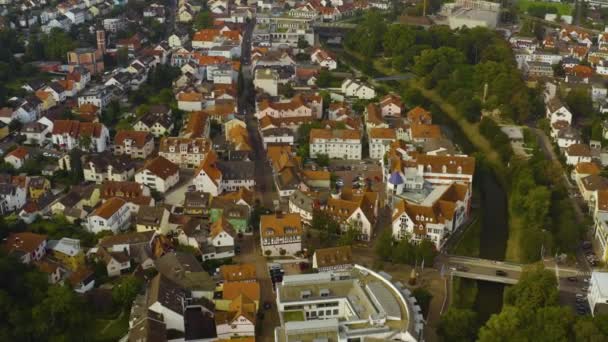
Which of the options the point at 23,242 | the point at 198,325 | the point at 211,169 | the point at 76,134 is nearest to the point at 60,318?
the point at 198,325

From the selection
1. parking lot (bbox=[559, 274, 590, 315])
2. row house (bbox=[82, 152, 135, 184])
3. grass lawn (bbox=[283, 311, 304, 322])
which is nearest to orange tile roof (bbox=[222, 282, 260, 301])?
grass lawn (bbox=[283, 311, 304, 322])

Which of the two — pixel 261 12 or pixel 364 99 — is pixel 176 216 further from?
pixel 261 12

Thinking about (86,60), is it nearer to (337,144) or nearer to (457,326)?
(337,144)

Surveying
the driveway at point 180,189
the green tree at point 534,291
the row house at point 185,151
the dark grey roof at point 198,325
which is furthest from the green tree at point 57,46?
the green tree at point 534,291

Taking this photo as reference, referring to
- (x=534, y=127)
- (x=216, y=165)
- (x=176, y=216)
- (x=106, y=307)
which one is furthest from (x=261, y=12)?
(x=106, y=307)

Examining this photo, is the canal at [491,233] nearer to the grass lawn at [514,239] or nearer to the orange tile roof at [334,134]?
the grass lawn at [514,239]

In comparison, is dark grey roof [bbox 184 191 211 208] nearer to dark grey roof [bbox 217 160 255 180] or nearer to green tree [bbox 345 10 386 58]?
dark grey roof [bbox 217 160 255 180]
